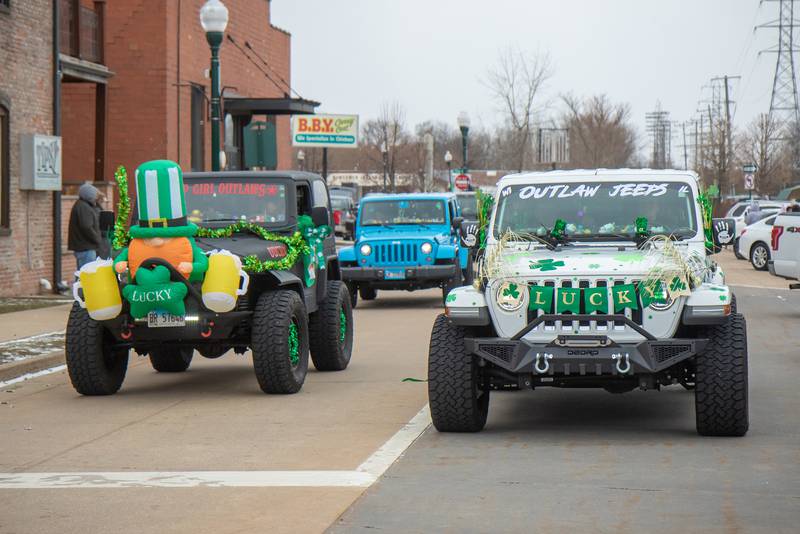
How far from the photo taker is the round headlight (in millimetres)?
9414

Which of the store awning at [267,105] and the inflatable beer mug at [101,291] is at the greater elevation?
the store awning at [267,105]

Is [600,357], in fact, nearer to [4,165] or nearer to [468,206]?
[4,165]

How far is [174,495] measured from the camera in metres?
7.69

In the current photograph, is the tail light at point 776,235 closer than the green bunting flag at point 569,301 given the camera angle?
No

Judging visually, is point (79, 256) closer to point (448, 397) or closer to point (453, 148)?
point (448, 397)

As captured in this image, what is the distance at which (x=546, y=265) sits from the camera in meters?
9.53

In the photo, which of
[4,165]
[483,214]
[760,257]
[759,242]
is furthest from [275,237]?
[759,242]

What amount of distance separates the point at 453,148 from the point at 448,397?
349ft

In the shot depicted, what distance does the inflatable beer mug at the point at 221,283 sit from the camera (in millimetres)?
11273

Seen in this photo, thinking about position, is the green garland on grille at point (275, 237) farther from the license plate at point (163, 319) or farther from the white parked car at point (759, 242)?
the white parked car at point (759, 242)

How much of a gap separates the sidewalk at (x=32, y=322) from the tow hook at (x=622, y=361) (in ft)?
30.8

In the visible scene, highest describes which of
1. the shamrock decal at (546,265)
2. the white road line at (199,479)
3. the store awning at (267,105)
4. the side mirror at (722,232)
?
the store awning at (267,105)


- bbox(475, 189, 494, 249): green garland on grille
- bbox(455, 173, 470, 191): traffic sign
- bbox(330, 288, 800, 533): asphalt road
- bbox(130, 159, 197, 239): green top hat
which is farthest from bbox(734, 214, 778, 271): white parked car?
bbox(130, 159, 197, 239): green top hat

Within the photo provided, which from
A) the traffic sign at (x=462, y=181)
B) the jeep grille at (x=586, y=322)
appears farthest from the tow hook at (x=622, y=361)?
the traffic sign at (x=462, y=181)
